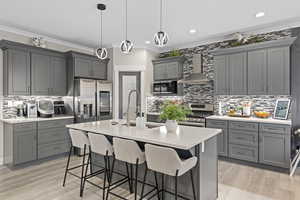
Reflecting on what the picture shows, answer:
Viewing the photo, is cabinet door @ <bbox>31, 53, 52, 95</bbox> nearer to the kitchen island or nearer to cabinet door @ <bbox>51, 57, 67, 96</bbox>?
cabinet door @ <bbox>51, 57, 67, 96</bbox>

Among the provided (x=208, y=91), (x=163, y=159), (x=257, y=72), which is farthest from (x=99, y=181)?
(x=257, y=72)

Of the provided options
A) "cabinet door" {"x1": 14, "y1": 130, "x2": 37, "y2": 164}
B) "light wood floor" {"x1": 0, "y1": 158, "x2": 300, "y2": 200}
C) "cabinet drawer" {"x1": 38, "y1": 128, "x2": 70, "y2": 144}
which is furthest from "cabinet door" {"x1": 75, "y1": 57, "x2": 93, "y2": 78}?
"light wood floor" {"x1": 0, "y1": 158, "x2": 300, "y2": 200}

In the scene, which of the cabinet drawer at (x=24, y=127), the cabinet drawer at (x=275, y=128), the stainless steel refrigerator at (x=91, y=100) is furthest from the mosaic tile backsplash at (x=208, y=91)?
the cabinet drawer at (x=24, y=127)

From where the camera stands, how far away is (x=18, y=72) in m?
3.77

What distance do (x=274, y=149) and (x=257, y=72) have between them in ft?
5.33

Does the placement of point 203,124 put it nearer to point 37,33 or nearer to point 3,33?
point 37,33

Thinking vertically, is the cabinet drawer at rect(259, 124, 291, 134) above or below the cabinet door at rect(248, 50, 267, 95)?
below

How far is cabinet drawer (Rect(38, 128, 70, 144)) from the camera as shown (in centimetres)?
381

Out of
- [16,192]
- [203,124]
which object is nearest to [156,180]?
[16,192]

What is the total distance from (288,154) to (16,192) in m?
4.63

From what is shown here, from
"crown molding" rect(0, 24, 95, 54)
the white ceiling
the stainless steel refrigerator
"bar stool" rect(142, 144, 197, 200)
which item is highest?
the white ceiling

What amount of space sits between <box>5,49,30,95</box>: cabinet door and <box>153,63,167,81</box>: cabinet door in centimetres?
336

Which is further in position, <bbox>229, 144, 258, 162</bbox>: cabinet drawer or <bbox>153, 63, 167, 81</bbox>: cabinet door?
<bbox>153, 63, 167, 81</bbox>: cabinet door

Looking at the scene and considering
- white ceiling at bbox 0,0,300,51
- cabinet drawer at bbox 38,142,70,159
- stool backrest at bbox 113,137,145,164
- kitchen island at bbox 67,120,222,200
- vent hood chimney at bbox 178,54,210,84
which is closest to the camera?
kitchen island at bbox 67,120,222,200
